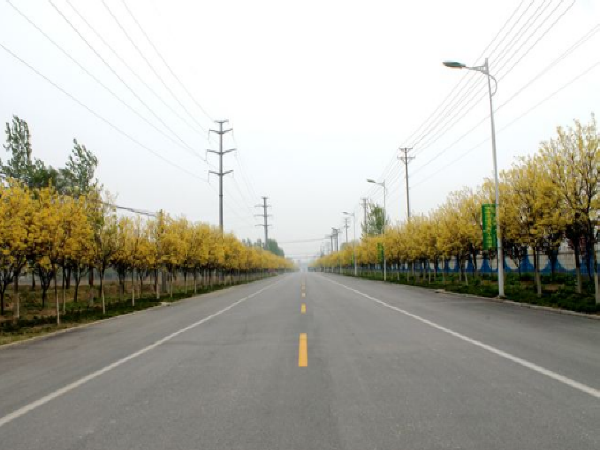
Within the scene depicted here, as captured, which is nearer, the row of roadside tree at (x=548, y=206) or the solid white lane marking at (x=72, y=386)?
the solid white lane marking at (x=72, y=386)

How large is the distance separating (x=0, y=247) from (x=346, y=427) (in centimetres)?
1429

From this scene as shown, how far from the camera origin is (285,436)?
163 inches

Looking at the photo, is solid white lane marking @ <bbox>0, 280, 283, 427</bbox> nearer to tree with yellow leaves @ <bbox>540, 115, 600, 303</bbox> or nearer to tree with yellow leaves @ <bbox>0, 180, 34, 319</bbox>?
tree with yellow leaves @ <bbox>0, 180, 34, 319</bbox>

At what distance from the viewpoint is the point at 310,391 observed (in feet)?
18.6

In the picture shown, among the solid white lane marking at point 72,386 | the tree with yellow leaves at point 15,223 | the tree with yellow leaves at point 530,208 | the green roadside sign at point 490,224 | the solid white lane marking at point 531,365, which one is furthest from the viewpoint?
the green roadside sign at point 490,224

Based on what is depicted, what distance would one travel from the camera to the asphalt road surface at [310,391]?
13.6ft

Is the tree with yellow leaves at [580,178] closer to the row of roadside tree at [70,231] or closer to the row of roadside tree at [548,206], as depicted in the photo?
the row of roadside tree at [548,206]

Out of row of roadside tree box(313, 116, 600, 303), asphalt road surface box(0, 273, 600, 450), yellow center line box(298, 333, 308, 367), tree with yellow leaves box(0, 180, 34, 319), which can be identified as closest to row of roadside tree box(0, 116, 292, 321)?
tree with yellow leaves box(0, 180, 34, 319)

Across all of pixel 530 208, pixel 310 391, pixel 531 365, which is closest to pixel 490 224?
pixel 530 208

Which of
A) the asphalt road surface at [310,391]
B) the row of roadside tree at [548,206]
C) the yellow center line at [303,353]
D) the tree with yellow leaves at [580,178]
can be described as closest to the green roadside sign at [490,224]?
the row of roadside tree at [548,206]

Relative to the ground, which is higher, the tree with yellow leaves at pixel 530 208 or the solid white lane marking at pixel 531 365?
the tree with yellow leaves at pixel 530 208

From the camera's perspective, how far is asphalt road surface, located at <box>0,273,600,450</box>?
163 inches

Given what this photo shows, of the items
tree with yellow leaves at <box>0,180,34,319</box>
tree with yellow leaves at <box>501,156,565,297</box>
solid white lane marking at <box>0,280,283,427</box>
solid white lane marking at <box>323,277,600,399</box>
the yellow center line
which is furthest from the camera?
tree with yellow leaves at <box>501,156,565,297</box>

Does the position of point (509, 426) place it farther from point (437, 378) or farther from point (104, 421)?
point (104, 421)
